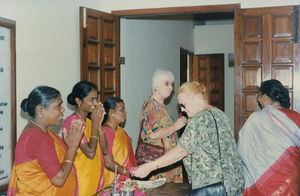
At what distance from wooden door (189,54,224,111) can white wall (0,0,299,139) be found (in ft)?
15.2

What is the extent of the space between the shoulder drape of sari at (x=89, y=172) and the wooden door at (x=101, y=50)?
4.01 feet

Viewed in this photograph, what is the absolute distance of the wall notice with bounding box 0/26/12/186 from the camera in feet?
9.13

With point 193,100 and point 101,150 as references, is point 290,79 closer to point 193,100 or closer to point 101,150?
point 193,100

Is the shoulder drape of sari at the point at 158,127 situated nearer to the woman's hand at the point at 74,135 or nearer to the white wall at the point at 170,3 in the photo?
the white wall at the point at 170,3

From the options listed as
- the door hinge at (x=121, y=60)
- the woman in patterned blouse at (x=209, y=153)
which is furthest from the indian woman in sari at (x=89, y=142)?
the door hinge at (x=121, y=60)

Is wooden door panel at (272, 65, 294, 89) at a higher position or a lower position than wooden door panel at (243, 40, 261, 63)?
lower

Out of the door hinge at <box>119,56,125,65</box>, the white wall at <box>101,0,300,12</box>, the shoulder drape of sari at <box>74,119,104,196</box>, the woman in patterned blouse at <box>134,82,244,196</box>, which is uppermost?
the white wall at <box>101,0,300,12</box>

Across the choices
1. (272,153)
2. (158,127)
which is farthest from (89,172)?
(272,153)

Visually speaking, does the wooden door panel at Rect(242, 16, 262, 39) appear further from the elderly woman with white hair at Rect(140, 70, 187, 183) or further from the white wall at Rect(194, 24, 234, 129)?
the white wall at Rect(194, 24, 234, 129)

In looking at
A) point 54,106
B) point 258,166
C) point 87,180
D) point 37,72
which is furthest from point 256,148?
point 37,72

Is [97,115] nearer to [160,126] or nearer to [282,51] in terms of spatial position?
[160,126]

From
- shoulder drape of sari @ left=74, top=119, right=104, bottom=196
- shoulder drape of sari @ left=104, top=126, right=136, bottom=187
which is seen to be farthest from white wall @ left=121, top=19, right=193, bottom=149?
shoulder drape of sari @ left=74, top=119, right=104, bottom=196

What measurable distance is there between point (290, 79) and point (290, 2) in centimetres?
85

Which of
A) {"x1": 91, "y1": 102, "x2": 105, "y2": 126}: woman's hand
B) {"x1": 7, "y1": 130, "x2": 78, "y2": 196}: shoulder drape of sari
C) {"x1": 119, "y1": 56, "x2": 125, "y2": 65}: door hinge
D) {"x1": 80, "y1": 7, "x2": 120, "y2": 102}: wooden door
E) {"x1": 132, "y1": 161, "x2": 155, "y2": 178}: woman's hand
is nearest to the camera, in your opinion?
{"x1": 7, "y1": 130, "x2": 78, "y2": 196}: shoulder drape of sari
